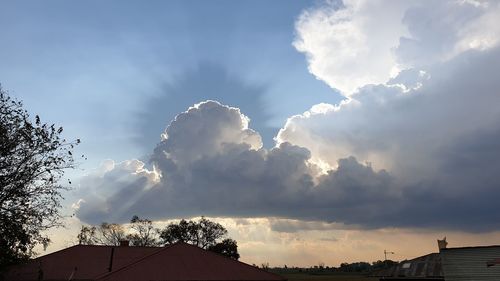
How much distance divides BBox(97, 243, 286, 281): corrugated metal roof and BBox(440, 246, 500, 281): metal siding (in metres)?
19.2

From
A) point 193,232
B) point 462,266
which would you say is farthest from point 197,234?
point 462,266

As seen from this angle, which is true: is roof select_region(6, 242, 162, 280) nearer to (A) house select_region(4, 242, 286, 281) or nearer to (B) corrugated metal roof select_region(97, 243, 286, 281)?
(A) house select_region(4, 242, 286, 281)

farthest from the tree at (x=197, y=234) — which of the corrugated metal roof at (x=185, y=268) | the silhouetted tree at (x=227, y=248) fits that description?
the corrugated metal roof at (x=185, y=268)

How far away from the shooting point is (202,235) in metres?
84.1

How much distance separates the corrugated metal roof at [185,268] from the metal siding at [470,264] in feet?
63.1

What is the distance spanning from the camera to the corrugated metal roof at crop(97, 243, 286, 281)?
104 ft

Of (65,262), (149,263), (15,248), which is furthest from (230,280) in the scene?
(65,262)

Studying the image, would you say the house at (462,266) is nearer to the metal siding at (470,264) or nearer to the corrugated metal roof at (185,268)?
the metal siding at (470,264)

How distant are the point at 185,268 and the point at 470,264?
27.1 metres

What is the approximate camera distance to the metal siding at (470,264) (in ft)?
136

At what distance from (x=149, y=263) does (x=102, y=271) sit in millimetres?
14119

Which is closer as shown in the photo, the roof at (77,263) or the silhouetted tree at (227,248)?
the roof at (77,263)

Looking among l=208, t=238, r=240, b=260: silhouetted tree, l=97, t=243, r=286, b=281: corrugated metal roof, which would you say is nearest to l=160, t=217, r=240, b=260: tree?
l=208, t=238, r=240, b=260: silhouetted tree

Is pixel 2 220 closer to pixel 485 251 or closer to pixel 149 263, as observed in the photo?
pixel 149 263
